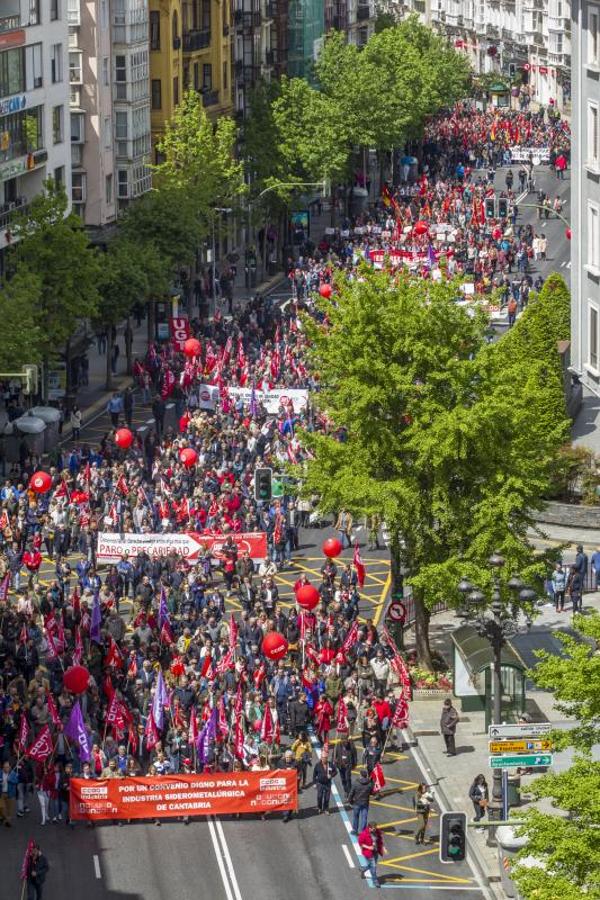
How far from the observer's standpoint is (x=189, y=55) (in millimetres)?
128375

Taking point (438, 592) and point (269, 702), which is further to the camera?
point (438, 592)

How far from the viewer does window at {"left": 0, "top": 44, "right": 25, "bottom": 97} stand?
100250 millimetres

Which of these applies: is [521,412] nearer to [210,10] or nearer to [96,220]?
[96,220]

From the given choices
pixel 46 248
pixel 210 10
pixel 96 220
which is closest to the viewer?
pixel 46 248

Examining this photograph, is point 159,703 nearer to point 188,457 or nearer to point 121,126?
point 188,457

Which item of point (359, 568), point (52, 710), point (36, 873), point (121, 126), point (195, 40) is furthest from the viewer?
point (195, 40)

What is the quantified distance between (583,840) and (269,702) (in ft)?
58.0

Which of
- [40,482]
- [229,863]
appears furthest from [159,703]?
[40,482]

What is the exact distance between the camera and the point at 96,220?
4550 inches

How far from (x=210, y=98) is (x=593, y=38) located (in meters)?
62.3

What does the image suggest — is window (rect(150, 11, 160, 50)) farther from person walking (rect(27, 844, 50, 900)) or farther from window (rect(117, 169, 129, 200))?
person walking (rect(27, 844, 50, 900))

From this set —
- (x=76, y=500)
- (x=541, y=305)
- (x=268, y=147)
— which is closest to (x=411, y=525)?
(x=76, y=500)

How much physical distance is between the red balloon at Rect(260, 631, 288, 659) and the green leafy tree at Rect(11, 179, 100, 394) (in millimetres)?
34013

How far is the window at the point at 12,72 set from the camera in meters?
100
